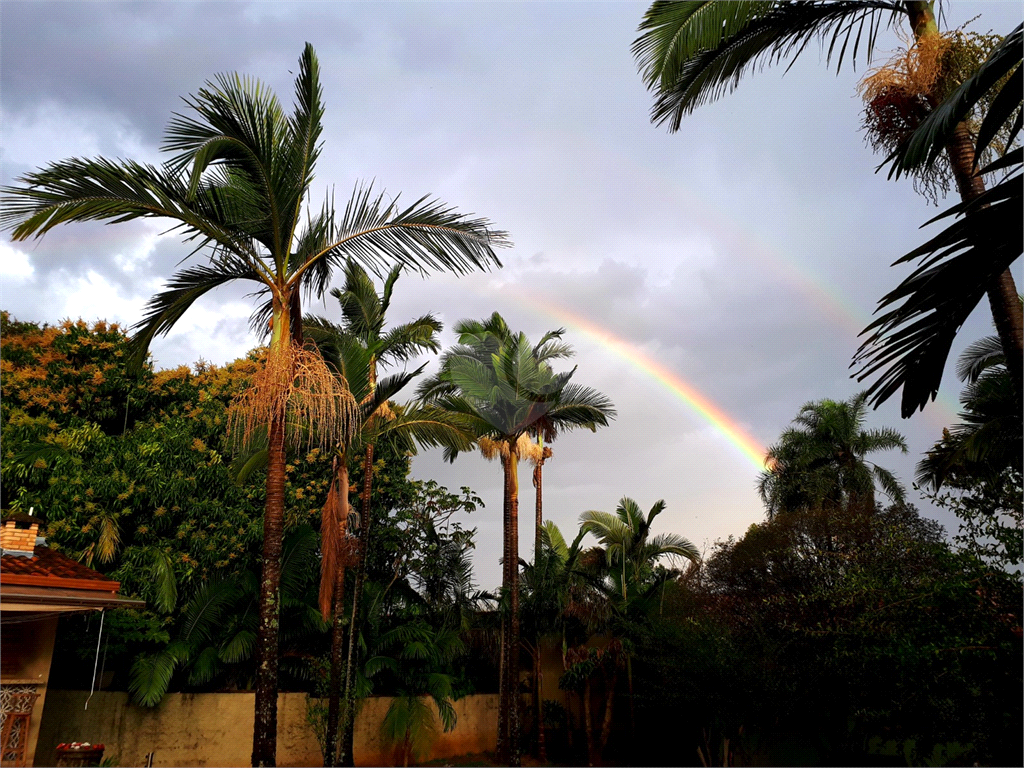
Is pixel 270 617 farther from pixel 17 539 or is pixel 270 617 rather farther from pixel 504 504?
pixel 504 504

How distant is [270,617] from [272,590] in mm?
265

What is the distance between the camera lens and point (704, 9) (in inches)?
289

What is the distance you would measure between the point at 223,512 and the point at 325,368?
31.4 ft

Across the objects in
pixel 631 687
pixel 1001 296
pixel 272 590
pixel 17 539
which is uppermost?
pixel 1001 296

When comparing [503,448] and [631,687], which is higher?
[503,448]

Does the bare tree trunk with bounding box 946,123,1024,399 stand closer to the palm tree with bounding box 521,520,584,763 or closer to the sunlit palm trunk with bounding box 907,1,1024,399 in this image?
the sunlit palm trunk with bounding box 907,1,1024,399

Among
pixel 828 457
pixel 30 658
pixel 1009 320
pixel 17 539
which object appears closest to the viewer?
pixel 1009 320

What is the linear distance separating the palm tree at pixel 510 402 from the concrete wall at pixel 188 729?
3.67m

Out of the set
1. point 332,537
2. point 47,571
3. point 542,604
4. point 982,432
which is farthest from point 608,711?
point 47,571

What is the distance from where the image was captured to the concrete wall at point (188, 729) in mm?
14820

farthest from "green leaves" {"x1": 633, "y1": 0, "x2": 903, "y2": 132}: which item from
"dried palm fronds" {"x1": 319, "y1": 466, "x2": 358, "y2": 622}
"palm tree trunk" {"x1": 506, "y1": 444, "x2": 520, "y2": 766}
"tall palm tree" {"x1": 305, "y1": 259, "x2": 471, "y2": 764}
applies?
"palm tree trunk" {"x1": 506, "y1": 444, "x2": 520, "y2": 766}

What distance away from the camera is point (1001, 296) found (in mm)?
5977

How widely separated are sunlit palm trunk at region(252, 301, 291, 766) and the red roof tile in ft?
8.09

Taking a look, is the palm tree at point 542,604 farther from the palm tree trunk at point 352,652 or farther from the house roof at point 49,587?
the house roof at point 49,587
